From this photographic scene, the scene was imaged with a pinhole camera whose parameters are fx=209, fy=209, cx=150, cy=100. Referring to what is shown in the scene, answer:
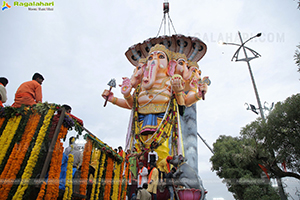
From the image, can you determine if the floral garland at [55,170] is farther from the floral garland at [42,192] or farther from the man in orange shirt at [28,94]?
the man in orange shirt at [28,94]

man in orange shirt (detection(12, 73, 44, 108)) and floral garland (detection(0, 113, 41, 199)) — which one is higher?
man in orange shirt (detection(12, 73, 44, 108))

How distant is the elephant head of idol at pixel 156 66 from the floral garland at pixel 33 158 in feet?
13.7

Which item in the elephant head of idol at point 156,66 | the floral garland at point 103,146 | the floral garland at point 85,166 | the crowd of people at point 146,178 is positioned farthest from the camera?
the elephant head of idol at point 156,66

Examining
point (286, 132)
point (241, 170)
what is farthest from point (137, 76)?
point (241, 170)

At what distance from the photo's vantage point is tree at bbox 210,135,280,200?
8.00m

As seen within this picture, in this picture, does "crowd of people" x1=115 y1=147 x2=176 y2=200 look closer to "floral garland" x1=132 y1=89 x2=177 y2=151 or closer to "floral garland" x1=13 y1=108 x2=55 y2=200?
"floral garland" x1=132 y1=89 x2=177 y2=151

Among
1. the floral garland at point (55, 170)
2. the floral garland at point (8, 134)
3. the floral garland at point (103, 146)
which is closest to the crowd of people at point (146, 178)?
the floral garland at point (103, 146)

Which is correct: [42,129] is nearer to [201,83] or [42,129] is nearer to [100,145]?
[100,145]

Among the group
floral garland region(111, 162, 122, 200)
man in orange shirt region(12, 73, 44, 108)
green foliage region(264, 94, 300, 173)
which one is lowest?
floral garland region(111, 162, 122, 200)

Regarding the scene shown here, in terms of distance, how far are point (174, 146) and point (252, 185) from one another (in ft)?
13.9

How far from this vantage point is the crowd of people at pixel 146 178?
4.22 metres

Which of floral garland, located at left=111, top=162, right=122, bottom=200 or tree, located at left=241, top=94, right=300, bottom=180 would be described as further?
tree, located at left=241, top=94, right=300, bottom=180

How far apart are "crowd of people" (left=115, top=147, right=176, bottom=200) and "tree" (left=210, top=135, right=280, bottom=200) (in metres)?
4.23

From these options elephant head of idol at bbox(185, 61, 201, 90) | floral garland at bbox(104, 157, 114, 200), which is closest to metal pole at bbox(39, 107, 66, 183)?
floral garland at bbox(104, 157, 114, 200)
